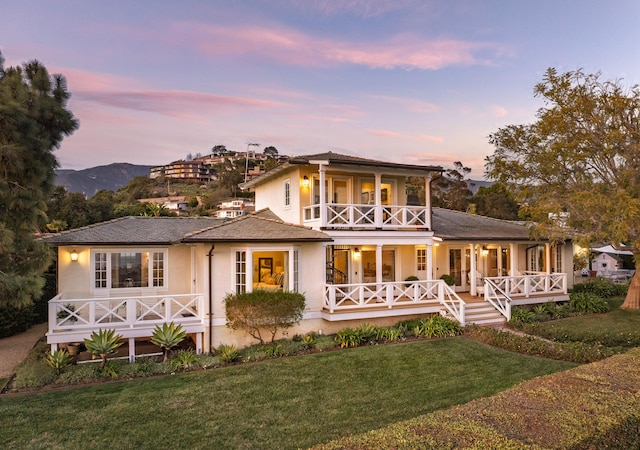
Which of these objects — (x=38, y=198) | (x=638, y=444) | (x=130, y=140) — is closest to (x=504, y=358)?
(x=638, y=444)

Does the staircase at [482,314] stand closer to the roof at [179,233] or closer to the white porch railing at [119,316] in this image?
the roof at [179,233]

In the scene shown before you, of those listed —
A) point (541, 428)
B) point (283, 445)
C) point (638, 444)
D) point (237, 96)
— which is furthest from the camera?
point (237, 96)

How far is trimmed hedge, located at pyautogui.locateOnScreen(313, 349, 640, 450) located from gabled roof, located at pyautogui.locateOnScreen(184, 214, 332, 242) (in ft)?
28.5

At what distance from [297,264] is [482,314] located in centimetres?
761

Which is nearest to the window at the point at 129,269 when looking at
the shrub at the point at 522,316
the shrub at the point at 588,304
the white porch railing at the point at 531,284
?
the white porch railing at the point at 531,284

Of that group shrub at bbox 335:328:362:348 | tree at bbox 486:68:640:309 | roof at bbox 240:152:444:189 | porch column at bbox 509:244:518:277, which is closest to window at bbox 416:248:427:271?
roof at bbox 240:152:444:189

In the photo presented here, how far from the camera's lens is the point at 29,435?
6.96 m

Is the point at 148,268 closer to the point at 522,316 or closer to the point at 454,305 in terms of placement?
the point at 454,305

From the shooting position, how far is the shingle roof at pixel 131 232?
44.4 feet

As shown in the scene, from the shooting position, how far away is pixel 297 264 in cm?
1391

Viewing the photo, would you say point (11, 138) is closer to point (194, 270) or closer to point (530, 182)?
point (194, 270)

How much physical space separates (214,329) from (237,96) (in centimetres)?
1330

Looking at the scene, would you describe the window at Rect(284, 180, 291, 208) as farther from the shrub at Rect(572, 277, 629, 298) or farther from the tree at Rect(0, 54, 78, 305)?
the shrub at Rect(572, 277, 629, 298)

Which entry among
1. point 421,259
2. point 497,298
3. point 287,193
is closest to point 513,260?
point 497,298
